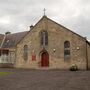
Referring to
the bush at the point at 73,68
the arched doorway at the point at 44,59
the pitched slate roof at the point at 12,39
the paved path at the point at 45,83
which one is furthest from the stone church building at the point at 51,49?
the paved path at the point at 45,83

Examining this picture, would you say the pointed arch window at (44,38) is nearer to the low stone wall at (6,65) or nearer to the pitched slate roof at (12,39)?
the low stone wall at (6,65)

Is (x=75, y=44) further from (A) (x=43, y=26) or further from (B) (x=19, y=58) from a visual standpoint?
(B) (x=19, y=58)

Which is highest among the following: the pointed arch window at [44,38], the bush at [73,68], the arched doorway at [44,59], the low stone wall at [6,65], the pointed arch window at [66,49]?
the pointed arch window at [44,38]

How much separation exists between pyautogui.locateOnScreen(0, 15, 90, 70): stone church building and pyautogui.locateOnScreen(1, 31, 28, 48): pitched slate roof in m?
8.53

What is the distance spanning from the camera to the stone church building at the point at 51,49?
105 ft

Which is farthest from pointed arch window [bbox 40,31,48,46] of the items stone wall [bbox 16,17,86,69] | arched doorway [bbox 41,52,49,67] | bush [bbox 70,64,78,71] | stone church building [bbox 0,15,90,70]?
bush [bbox 70,64,78,71]

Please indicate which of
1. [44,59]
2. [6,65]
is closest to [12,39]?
[6,65]

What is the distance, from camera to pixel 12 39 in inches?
1921

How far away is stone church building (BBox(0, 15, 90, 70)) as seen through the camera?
31859mm

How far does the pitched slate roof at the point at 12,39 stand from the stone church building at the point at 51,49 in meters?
8.53

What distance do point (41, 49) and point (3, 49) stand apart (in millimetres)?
12834

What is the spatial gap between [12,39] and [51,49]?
1679cm

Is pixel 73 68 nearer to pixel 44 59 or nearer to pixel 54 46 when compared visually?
pixel 54 46

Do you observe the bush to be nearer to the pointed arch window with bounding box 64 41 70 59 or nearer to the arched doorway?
the pointed arch window with bounding box 64 41 70 59
